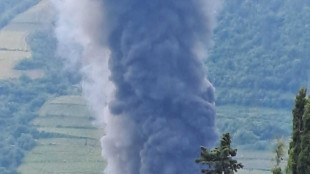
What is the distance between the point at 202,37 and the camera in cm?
6072

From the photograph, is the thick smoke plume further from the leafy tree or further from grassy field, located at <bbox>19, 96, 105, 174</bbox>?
grassy field, located at <bbox>19, 96, 105, 174</bbox>

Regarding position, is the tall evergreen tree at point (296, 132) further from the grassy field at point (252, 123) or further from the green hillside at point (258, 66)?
the green hillside at point (258, 66)

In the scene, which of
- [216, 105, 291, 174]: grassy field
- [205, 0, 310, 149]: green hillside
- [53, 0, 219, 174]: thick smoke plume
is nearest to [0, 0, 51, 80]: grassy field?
[205, 0, 310, 149]: green hillside

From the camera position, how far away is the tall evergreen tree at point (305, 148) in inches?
1246

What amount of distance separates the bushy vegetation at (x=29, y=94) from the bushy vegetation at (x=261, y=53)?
2103 centimetres

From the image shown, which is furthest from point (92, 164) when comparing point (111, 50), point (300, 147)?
point (300, 147)

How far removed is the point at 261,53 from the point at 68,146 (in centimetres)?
4697

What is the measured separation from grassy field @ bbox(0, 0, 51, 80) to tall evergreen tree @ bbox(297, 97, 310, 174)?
116254 millimetres

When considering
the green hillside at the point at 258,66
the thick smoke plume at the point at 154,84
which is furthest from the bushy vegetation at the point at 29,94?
the thick smoke plume at the point at 154,84

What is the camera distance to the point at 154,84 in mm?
56969

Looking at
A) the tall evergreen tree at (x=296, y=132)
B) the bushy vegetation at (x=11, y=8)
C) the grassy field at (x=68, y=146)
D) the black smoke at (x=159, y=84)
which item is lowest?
the tall evergreen tree at (x=296, y=132)

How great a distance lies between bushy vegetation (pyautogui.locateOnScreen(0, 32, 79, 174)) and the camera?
423ft

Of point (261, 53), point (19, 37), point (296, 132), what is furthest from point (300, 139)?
point (261, 53)

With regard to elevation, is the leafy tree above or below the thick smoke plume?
below
